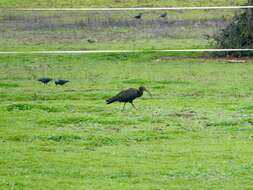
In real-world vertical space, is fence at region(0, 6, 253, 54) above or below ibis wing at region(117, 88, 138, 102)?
below

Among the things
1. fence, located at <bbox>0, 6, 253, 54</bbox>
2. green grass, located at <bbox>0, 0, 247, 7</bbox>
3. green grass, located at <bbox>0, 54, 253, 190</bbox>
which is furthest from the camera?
green grass, located at <bbox>0, 0, 247, 7</bbox>

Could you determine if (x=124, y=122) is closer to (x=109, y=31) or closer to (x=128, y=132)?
(x=128, y=132)

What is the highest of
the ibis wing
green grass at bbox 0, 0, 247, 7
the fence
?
the ibis wing

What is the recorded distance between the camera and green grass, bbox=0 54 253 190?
10008 millimetres

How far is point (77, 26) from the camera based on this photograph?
34.7m

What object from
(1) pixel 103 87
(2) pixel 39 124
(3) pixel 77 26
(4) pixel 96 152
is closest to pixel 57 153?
(4) pixel 96 152

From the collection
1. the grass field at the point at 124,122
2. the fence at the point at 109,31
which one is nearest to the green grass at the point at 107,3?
the fence at the point at 109,31

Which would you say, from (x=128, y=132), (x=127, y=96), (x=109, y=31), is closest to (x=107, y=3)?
(x=109, y=31)

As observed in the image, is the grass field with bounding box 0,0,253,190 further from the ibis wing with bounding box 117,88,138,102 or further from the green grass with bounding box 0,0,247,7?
the green grass with bounding box 0,0,247,7

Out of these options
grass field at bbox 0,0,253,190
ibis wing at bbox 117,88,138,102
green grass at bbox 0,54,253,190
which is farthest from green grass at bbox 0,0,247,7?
ibis wing at bbox 117,88,138,102

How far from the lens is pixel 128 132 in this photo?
1274 centimetres

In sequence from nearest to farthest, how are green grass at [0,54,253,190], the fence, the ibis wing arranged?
1. green grass at [0,54,253,190]
2. the ibis wing
3. the fence

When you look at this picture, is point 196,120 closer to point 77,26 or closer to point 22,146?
point 22,146

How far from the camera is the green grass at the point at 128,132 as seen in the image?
10.0 metres
